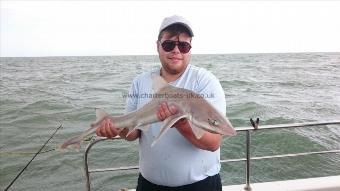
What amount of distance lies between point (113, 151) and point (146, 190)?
895cm

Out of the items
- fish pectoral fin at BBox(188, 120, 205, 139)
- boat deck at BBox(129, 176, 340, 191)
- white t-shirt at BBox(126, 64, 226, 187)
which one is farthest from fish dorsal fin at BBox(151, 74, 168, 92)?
boat deck at BBox(129, 176, 340, 191)

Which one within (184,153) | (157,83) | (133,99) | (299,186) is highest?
(157,83)

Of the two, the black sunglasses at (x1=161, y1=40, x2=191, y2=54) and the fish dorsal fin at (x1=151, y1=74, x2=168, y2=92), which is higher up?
the black sunglasses at (x1=161, y1=40, x2=191, y2=54)

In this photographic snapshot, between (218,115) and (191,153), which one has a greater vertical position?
(218,115)

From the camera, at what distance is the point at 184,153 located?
9.34 feet

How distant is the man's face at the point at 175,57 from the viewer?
2938 mm

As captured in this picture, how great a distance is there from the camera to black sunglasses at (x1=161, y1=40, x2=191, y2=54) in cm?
294

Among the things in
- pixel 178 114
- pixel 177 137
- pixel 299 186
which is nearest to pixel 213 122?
pixel 178 114

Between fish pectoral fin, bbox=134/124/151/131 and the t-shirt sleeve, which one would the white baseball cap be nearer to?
the t-shirt sleeve

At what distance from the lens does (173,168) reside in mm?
2867

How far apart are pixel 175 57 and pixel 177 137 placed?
0.65m

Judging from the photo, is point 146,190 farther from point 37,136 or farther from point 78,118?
point 78,118

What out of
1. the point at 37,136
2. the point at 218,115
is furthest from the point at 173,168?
the point at 37,136

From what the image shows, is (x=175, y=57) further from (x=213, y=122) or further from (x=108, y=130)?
(x=108, y=130)
